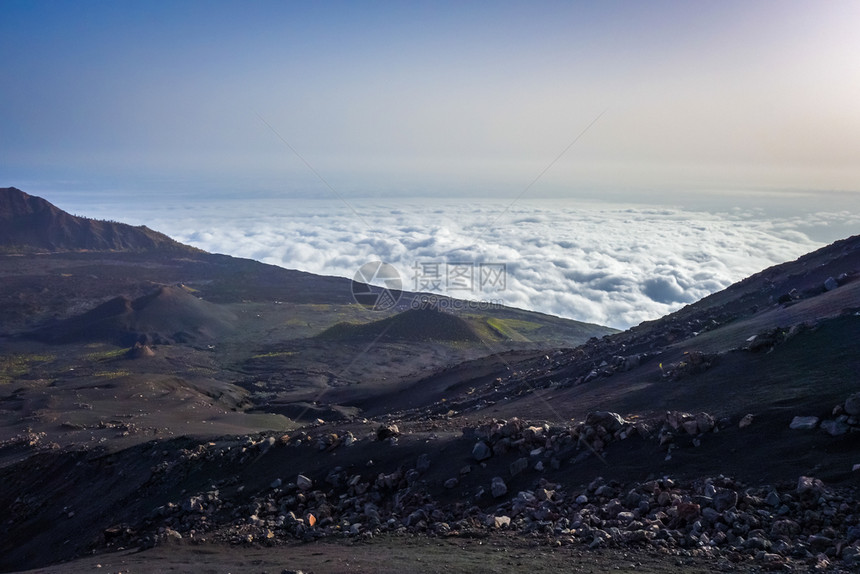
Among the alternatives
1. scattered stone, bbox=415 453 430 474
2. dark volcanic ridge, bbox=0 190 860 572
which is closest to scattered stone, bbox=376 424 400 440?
dark volcanic ridge, bbox=0 190 860 572

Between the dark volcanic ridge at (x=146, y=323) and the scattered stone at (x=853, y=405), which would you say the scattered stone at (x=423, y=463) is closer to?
the scattered stone at (x=853, y=405)

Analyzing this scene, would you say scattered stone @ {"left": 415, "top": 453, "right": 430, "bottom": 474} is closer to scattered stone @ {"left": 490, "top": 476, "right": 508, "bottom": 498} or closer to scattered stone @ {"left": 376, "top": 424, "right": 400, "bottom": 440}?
scattered stone @ {"left": 376, "top": 424, "right": 400, "bottom": 440}

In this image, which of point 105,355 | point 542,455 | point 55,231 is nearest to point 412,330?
point 105,355

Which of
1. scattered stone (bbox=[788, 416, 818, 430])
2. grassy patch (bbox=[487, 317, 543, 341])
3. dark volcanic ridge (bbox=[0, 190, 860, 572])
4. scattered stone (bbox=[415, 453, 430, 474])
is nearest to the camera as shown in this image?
dark volcanic ridge (bbox=[0, 190, 860, 572])

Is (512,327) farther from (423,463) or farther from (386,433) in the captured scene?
(423,463)

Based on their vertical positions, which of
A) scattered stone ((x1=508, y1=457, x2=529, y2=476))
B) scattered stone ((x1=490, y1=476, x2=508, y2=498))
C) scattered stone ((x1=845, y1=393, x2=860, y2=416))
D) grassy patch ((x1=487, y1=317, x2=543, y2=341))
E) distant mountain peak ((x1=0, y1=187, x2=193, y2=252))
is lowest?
grassy patch ((x1=487, y1=317, x2=543, y2=341))

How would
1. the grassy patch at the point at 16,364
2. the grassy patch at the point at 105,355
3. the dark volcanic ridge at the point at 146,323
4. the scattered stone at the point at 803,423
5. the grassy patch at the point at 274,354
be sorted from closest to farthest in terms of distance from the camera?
the scattered stone at the point at 803,423 → the grassy patch at the point at 16,364 → the grassy patch at the point at 105,355 → the grassy patch at the point at 274,354 → the dark volcanic ridge at the point at 146,323

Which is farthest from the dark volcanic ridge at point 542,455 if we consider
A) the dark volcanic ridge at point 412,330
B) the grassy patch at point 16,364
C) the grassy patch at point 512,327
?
the grassy patch at point 512,327

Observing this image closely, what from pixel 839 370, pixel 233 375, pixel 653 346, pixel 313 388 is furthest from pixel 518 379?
pixel 233 375
